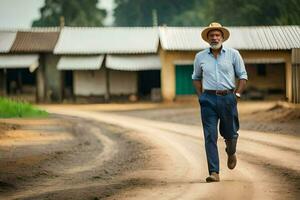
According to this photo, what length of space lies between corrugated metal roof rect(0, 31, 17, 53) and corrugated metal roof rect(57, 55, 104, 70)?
3.14 meters

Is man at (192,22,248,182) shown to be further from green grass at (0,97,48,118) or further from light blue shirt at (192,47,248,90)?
green grass at (0,97,48,118)

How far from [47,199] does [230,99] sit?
238 cm

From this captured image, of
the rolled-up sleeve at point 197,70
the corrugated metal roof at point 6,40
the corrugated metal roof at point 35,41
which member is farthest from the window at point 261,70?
the rolled-up sleeve at point 197,70

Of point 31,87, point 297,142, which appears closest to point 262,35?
point 31,87

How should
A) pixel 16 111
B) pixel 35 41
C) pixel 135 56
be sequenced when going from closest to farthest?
pixel 16 111, pixel 135 56, pixel 35 41

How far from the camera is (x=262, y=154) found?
9133mm

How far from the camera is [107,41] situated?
31141 mm

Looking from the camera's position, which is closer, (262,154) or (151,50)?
(262,154)

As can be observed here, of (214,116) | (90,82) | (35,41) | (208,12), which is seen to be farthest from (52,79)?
(214,116)

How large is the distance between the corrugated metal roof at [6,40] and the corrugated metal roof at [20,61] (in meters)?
0.45

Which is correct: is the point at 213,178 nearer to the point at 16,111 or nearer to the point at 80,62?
the point at 16,111

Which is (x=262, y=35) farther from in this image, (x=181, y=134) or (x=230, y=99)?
(x=230, y=99)

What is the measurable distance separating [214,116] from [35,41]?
85.5ft

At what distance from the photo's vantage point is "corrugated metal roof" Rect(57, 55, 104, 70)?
94.6 feet
